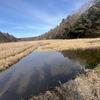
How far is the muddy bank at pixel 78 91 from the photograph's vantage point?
11867 mm

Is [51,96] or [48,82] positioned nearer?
[51,96]

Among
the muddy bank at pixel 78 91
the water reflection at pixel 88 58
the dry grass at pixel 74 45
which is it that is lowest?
the dry grass at pixel 74 45

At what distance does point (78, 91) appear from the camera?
12453 millimetres

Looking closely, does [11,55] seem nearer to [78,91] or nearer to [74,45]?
[74,45]

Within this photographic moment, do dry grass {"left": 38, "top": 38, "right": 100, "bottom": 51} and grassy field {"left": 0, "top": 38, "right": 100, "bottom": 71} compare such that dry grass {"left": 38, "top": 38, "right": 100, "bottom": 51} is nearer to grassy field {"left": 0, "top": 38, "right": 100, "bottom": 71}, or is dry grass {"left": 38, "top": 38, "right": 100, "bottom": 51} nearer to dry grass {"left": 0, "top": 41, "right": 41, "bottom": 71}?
grassy field {"left": 0, "top": 38, "right": 100, "bottom": 71}

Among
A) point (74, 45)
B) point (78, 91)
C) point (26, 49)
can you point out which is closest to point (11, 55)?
point (26, 49)

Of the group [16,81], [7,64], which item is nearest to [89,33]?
[7,64]

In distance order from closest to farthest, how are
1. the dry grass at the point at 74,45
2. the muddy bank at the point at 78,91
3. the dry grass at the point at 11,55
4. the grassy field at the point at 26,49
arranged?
the muddy bank at the point at 78,91, the dry grass at the point at 11,55, the grassy field at the point at 26,49, the dry grass at the point at 74,45

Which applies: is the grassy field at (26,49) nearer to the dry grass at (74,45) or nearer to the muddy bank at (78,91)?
the dry grass at (74,45)

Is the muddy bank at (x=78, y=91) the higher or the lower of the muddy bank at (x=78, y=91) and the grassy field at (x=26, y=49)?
the higher

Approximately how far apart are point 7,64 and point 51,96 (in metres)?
17.9

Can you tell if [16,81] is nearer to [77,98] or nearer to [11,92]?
[11,92]

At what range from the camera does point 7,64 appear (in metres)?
29.2

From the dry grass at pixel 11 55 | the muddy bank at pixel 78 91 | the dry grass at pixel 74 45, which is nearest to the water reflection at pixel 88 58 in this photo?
the muddy bank at pixel 78 91
